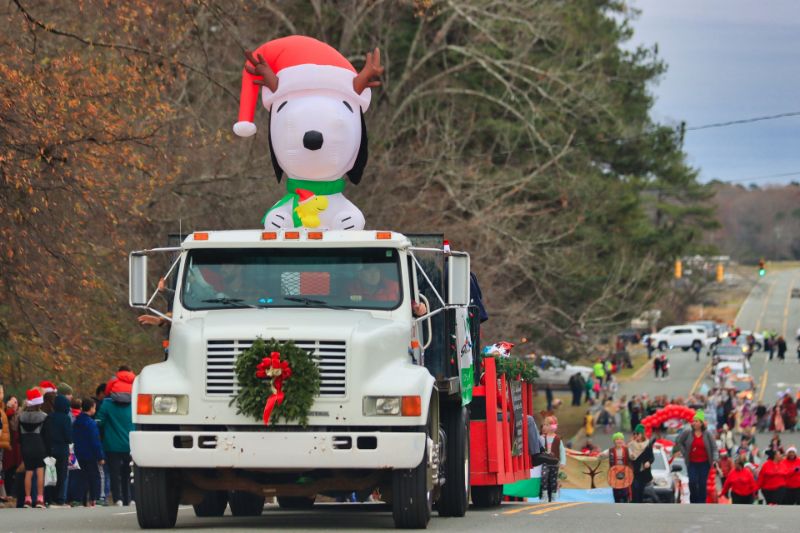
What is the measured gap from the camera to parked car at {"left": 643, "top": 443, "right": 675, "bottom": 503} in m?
29.9

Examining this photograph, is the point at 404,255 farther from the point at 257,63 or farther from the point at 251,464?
the point at 257,63

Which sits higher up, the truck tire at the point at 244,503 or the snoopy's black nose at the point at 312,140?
the snoopy's black nose at the point at 312,140

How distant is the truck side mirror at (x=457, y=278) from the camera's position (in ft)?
44.4

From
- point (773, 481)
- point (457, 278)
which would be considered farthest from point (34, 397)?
point (773, 481)

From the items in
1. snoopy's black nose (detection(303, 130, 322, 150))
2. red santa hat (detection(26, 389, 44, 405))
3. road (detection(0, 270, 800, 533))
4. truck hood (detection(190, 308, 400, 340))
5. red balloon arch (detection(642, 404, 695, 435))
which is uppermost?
snoopy's black nose (detection(303, 130, 322, 150))

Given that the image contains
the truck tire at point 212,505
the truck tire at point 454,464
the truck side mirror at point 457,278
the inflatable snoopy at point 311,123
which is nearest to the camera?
the truck side mirror at point 457,278

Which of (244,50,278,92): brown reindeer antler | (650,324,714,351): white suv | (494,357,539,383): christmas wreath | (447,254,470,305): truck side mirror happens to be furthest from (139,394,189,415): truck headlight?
(650,324,714,351): white suv

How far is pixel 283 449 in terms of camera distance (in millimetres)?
12469

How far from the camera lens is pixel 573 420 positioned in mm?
68062

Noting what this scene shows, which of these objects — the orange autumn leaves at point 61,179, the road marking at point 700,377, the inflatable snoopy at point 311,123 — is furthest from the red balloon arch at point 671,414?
the road marking at point 700,377

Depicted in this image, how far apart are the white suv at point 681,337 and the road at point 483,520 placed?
90.9m

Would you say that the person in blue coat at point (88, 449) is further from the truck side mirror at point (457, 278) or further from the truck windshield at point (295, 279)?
the truck side mirror at point (457, 278)

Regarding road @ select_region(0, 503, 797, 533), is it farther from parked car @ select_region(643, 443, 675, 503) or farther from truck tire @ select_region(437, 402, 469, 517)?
parked car @ select_region(643, 443, 675, 503)

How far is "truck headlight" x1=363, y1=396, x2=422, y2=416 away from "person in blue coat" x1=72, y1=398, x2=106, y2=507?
27.6 ft
